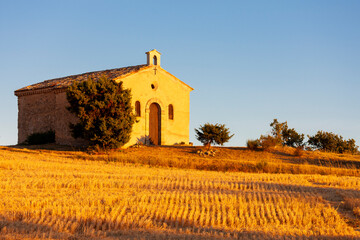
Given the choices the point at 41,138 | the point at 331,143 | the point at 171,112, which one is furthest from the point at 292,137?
the point at 41,138

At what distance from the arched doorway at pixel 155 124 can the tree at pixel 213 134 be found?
4.09 m

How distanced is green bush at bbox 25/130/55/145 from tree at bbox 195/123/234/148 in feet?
41.3

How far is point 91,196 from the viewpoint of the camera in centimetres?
945

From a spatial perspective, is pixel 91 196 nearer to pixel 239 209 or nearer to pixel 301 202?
pixel 239 209

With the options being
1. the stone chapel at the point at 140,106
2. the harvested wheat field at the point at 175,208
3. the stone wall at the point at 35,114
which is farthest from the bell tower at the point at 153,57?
the harvested wheat field at the point at 175,208

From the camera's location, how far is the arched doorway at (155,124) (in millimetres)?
30188

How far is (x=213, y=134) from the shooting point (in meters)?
27.1

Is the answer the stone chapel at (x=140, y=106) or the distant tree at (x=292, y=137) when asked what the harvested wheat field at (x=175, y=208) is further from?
the distant tree at (x=292, y=137)

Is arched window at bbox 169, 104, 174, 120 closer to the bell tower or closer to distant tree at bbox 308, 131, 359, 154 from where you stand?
the bell tower

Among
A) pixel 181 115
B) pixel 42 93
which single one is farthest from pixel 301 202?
pixel 42 93

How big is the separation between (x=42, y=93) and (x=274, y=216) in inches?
1138

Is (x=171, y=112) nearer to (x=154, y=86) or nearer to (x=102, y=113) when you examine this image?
(x=154, y=86)

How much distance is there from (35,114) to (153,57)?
11.8m

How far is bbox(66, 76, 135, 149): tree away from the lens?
24953 mm
